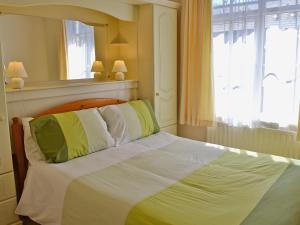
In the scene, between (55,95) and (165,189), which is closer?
(165,189)

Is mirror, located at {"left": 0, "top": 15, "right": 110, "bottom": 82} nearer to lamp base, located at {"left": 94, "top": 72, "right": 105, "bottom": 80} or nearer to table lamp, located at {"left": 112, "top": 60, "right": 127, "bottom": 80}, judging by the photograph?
lamp base, located at {"left": 94, "top": 72, "right": 105, "bottom": 80}

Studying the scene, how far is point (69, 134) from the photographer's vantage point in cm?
221

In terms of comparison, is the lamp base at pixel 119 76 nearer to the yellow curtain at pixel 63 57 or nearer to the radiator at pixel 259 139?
the yellow curtain at pixel 63 57

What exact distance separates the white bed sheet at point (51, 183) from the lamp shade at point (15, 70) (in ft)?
2.45

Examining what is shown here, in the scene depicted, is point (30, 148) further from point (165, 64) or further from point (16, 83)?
point (165, 64)

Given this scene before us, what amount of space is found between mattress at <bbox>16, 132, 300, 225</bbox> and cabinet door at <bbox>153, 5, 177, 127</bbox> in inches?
36.6

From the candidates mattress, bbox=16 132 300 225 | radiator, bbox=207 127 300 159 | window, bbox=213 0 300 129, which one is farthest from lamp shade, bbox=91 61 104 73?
radiator, bbox=207 127 300 159

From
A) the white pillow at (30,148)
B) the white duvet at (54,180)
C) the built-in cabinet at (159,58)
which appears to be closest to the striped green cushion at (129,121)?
the white duvet at (54,180)

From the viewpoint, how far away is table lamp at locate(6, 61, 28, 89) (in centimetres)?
227

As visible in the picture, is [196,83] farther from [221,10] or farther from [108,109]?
[108,109]

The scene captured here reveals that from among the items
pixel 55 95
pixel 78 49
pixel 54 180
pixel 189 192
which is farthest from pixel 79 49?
pixel 189 192

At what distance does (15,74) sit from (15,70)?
3cm

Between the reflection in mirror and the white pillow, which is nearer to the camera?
the white pillow

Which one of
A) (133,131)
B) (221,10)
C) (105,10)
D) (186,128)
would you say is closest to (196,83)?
(186,128)
